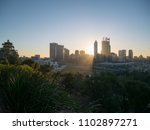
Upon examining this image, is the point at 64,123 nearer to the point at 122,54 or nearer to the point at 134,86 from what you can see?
the point at 134,86

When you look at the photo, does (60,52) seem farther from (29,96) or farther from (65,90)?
(29,96)

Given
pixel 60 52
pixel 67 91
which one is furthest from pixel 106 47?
pixel 67 91

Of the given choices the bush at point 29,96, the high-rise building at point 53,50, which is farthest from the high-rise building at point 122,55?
the bush at point 29,96

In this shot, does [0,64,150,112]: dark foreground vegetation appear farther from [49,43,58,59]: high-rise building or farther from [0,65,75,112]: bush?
[49,43,58,59]: high-rise building

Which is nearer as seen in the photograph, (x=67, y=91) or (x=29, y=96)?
(x=29, y=96)

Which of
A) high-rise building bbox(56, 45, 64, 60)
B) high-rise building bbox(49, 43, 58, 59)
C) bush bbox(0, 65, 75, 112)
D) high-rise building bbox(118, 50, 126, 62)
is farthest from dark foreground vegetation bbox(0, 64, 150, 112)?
high-rise building bbox(118, 50, 126, 62)
